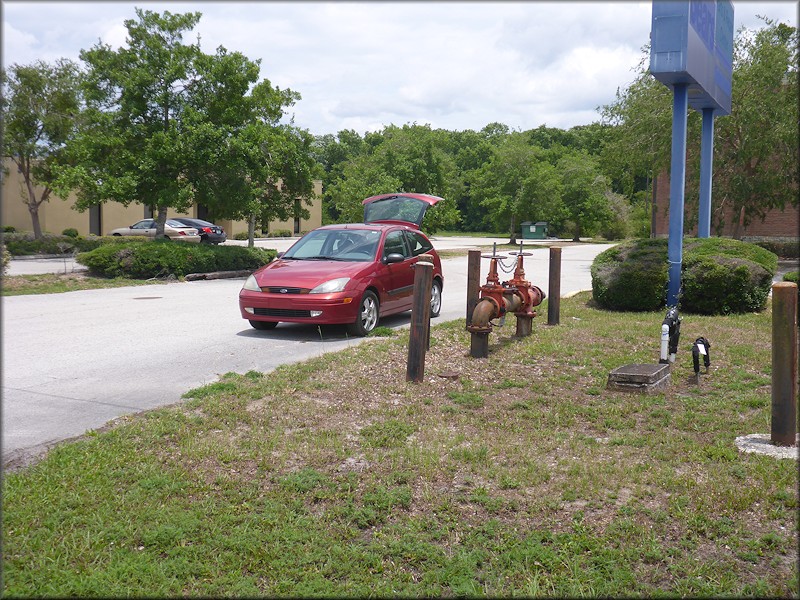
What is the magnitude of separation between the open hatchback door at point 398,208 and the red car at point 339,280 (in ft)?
14.2

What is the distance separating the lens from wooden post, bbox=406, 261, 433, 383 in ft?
25.0

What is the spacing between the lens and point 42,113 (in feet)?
97.5

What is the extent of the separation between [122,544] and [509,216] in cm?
4383

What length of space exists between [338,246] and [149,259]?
10048 mm

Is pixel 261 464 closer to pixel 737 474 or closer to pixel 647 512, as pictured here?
pixel 647 512

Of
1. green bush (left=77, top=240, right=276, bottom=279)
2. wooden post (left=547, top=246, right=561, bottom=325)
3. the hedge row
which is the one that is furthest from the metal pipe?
the hedge row

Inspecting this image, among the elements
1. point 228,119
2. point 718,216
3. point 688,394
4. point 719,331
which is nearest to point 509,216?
point 718,216

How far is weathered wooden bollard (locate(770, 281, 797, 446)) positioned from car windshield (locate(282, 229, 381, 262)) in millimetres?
6896

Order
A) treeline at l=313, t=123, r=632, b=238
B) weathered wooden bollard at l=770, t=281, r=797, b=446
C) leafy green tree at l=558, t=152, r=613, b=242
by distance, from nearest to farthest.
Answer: weathered wooden bollard at l=770, t=281, r=797, b=446 → treeline at l=313, t=123, r=632, b=238 → leafy green tree at l=558, t=152, r=613, b=242

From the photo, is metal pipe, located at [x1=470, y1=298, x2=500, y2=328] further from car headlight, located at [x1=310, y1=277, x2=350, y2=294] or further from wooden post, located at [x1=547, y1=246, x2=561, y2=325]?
wooden post, located at [x1=547, y1=246, x2=561, y2=325]

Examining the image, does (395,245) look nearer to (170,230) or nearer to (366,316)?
(366,316)

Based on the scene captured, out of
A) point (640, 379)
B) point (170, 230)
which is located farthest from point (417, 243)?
point (170, 230)

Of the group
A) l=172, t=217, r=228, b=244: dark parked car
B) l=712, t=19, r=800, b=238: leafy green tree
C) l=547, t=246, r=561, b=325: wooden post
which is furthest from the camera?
l=172, t=217, r=228, b=244: dark parked car

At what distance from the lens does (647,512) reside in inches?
169
